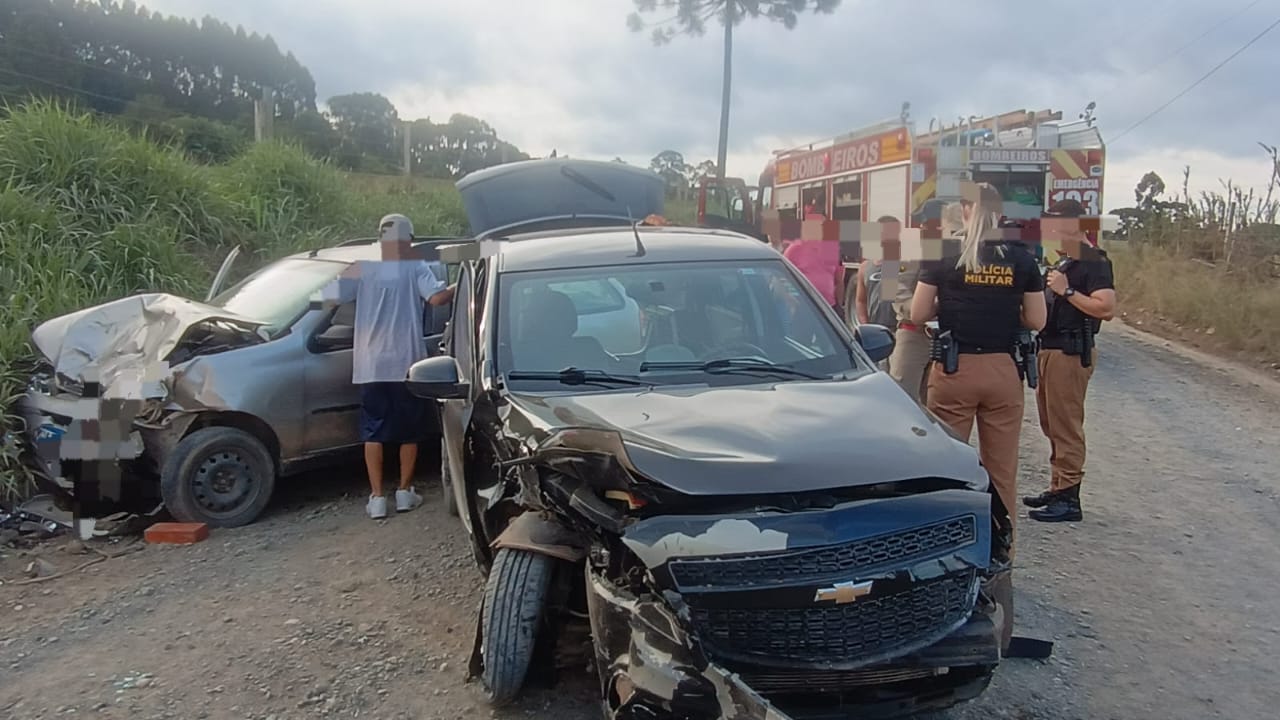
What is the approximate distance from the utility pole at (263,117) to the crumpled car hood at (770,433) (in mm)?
11354

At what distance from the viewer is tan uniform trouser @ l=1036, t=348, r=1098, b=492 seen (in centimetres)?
557

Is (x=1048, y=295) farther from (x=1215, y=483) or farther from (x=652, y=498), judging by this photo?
(x=652, y=498)

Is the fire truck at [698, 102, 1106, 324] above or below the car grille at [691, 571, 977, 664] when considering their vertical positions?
above

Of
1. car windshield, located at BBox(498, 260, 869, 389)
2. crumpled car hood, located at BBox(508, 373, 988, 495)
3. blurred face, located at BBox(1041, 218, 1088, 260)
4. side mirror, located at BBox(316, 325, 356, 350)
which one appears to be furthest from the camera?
side mirror, located at BBox(316, 325, 356, 350)

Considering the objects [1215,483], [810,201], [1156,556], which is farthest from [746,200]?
[1156,556]

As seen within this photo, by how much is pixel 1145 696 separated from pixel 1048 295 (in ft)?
8.32

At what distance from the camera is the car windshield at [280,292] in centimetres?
622

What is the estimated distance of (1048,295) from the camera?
5578mm

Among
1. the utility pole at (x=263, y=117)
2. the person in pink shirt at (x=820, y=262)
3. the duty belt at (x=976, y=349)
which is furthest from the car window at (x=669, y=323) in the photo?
the utility pole at (x=263, y=117)

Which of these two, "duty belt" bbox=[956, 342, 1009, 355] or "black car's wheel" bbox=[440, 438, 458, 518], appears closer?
"duty belt" bbox=[956, 342, 1009, 355]

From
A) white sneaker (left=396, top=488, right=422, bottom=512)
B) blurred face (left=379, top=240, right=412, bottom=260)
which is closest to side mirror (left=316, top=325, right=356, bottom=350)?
blurred face (left=379, top=240, right=412, bottom=260)

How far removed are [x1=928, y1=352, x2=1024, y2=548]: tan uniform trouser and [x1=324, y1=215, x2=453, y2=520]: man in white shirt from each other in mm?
3053

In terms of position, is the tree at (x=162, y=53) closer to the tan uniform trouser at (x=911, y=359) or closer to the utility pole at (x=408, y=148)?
the utility pole at (x=408, y=148)

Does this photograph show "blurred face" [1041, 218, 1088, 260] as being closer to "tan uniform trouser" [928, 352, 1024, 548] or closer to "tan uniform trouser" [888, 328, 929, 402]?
"tan uniform trouser" [888, 328, 929, 402]
